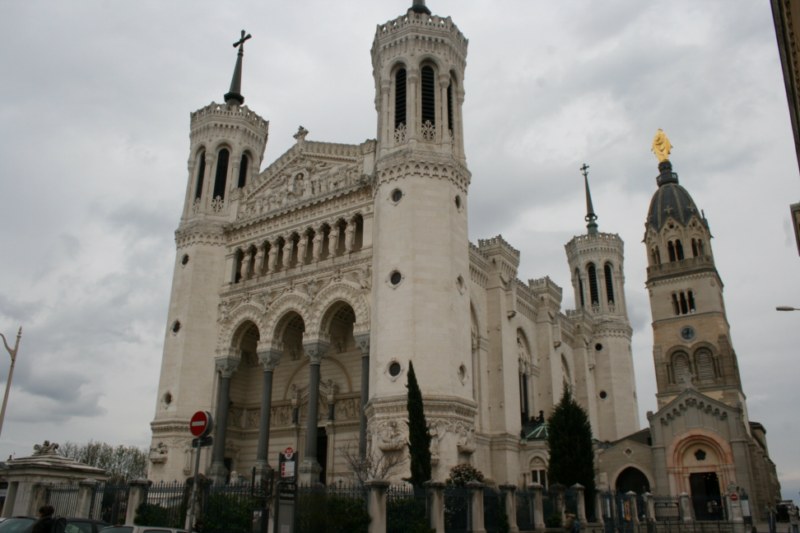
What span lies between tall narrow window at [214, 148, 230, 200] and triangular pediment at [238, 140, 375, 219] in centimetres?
Answer: 175

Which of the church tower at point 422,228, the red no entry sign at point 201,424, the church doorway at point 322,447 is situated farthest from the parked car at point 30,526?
the church doorway at point 322,447

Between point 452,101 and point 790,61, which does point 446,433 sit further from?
point 790,61

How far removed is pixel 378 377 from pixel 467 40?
19.2 m

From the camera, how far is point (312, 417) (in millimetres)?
32625

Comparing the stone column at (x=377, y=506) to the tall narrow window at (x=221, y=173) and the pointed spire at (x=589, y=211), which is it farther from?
the pointed spire at (x=589, y=211)

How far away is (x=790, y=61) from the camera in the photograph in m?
12.1

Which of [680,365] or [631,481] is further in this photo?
[680,365]

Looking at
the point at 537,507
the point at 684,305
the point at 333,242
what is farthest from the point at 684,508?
the point at 684,305

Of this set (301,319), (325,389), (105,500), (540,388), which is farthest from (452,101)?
(105,500)

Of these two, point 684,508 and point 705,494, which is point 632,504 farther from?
point 705,494

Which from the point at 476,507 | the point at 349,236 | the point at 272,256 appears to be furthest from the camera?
the point at 272,256

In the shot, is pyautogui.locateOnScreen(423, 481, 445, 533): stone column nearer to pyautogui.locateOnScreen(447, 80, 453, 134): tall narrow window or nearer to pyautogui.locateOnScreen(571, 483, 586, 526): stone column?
pyautogui.locateOnScreen(571, 483, 586, 526): stone column

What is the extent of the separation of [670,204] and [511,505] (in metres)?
45.9

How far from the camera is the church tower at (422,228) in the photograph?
29.3m
